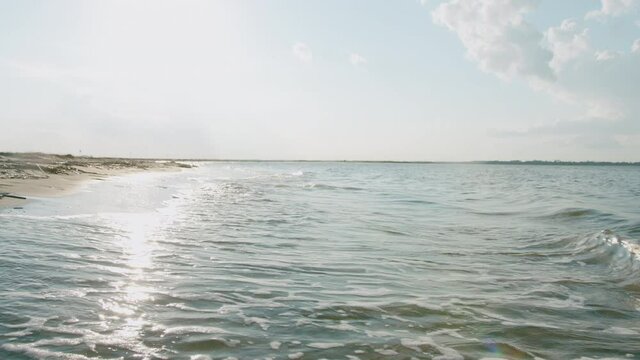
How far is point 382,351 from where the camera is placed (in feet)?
16.3

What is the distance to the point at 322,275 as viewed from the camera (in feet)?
27.1

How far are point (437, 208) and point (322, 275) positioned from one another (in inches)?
652

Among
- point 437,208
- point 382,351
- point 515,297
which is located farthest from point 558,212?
point 382,351

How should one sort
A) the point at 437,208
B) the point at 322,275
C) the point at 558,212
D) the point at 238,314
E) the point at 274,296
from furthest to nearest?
1. the point at 437,208
2. the point at 558,212
3. the point at 322,275
4. the point at 274,296
5. the point at 238,314

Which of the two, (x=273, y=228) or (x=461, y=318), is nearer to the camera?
(x=461, y=318)

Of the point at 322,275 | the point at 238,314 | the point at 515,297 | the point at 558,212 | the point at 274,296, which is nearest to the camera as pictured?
the point at 238,314

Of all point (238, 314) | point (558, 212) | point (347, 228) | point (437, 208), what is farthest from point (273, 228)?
point (558, 212)

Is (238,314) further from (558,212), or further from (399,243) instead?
(558,212)

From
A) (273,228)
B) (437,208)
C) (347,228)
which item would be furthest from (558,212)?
(273,228)

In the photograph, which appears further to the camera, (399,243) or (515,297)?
(399,243)

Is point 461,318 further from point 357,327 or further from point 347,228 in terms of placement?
point 347,228

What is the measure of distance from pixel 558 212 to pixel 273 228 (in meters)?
14.1

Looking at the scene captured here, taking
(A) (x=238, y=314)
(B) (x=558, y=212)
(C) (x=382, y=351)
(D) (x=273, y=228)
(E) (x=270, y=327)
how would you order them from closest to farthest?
1. (C) (x=382, y=351)
2. (E) (x=270, y=327)
3. (A) (x=238, y=314)
4. (D) (x=273, y=228)
5. (B) (x=558, y=212)

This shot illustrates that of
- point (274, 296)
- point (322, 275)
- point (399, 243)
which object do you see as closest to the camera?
point (274, 296)
